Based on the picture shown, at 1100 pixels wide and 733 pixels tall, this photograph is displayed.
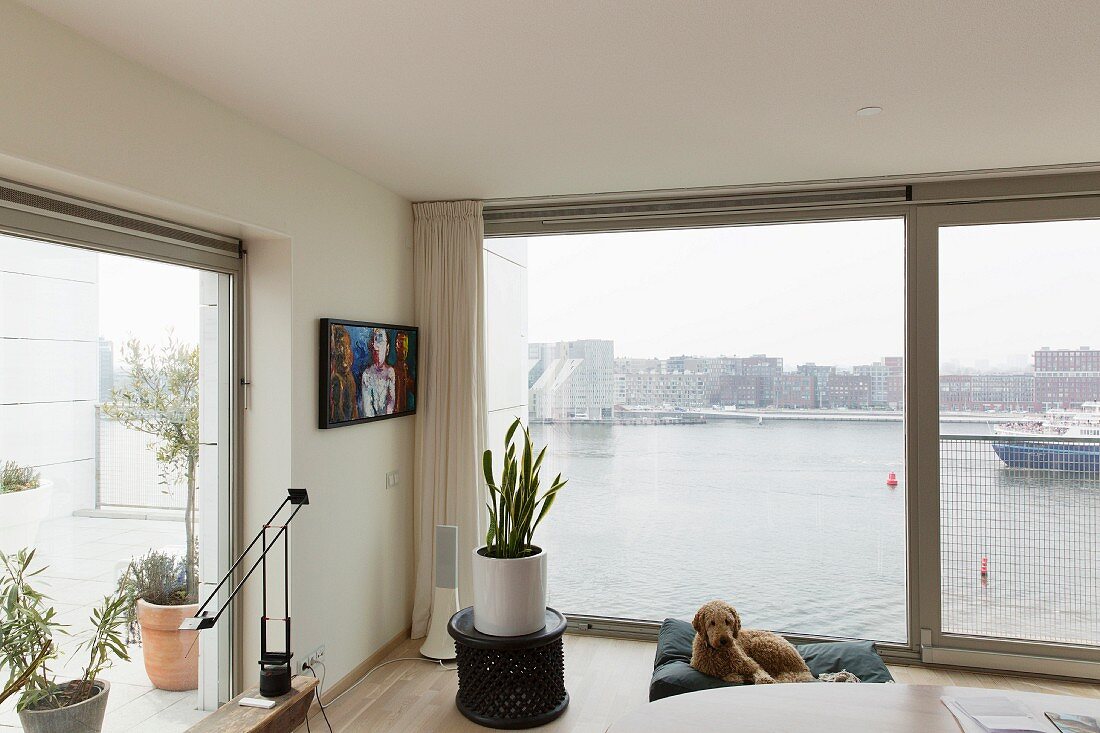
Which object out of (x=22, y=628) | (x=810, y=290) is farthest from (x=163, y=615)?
(x=810, y=290)

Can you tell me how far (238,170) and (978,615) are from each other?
13.7 ft

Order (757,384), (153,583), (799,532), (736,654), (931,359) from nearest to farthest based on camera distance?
(153,583)
(736,654)
(931,359)
(799,532)
(757,384)

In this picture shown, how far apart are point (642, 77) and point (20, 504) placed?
2.41 metres

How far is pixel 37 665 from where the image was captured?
2.28 metres

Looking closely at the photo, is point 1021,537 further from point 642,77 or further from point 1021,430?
point 642,77

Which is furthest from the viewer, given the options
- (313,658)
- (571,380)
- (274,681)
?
(571,380)

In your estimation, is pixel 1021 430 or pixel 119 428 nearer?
pixel 119 428

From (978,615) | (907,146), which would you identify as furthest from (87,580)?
(978,615)

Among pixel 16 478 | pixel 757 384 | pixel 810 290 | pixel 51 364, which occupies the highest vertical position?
pixel 810 290

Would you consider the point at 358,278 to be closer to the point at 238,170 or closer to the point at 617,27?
the point at 238,170

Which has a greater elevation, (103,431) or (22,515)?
(103,431)

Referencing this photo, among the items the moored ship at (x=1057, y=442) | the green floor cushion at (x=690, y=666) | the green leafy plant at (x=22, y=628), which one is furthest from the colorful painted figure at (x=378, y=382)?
the moored ship at (x=1057, y=442)

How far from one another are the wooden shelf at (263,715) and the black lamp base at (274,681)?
23 mm

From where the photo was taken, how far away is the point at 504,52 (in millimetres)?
2359
